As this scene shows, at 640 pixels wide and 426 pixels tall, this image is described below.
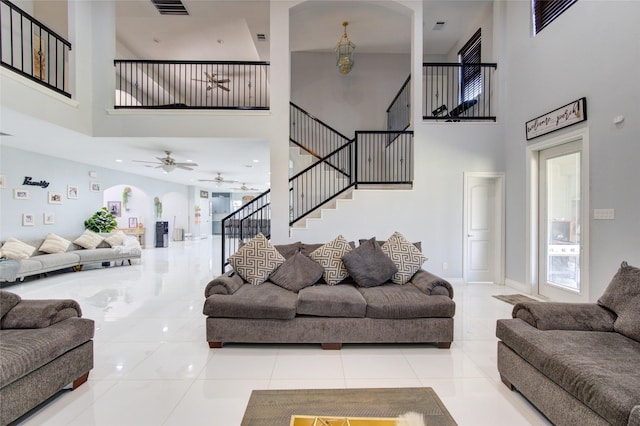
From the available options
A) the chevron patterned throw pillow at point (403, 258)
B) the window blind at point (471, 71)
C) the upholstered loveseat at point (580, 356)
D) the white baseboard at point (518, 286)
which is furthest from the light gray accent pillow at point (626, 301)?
the window blind at point (471, 71)

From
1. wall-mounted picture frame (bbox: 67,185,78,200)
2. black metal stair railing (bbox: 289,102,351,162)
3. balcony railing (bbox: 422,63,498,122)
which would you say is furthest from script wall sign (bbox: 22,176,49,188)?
balcony railing (bbox: 422,63,498,122)

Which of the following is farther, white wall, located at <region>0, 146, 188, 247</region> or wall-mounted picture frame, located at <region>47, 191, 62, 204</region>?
wall-mounted picture frame, located at <region>47, 191, 62, 204</region>

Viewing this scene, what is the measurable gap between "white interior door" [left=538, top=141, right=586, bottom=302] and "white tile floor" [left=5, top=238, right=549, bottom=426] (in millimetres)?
935

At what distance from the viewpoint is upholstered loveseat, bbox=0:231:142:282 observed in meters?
5.57

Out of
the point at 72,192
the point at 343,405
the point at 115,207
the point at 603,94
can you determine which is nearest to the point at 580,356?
the point at 343,405

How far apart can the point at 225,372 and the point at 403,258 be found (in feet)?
7.50

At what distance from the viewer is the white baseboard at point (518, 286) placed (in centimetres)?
489

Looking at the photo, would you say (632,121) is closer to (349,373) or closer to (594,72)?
(594,72)

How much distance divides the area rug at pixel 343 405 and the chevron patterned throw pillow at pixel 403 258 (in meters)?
2.04

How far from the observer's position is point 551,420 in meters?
1.80

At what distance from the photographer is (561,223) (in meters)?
4.39

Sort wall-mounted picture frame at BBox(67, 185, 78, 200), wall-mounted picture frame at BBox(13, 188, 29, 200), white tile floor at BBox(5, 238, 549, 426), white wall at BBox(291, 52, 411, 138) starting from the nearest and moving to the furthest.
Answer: white tile floor at BBox(5, 238, 549, 426), wall-mounted picture frame at BBox(13, 188, 29, 200), wall-mounted picture frame at BBox(67, 185, 78, 200), white wall at BBox(291, 52, 411, 138)

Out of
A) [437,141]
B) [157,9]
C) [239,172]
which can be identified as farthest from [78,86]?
[437,141]

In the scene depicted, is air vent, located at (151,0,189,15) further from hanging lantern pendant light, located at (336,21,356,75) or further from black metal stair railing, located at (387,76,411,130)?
black metal stair railing, located at (387,76,411,130)
